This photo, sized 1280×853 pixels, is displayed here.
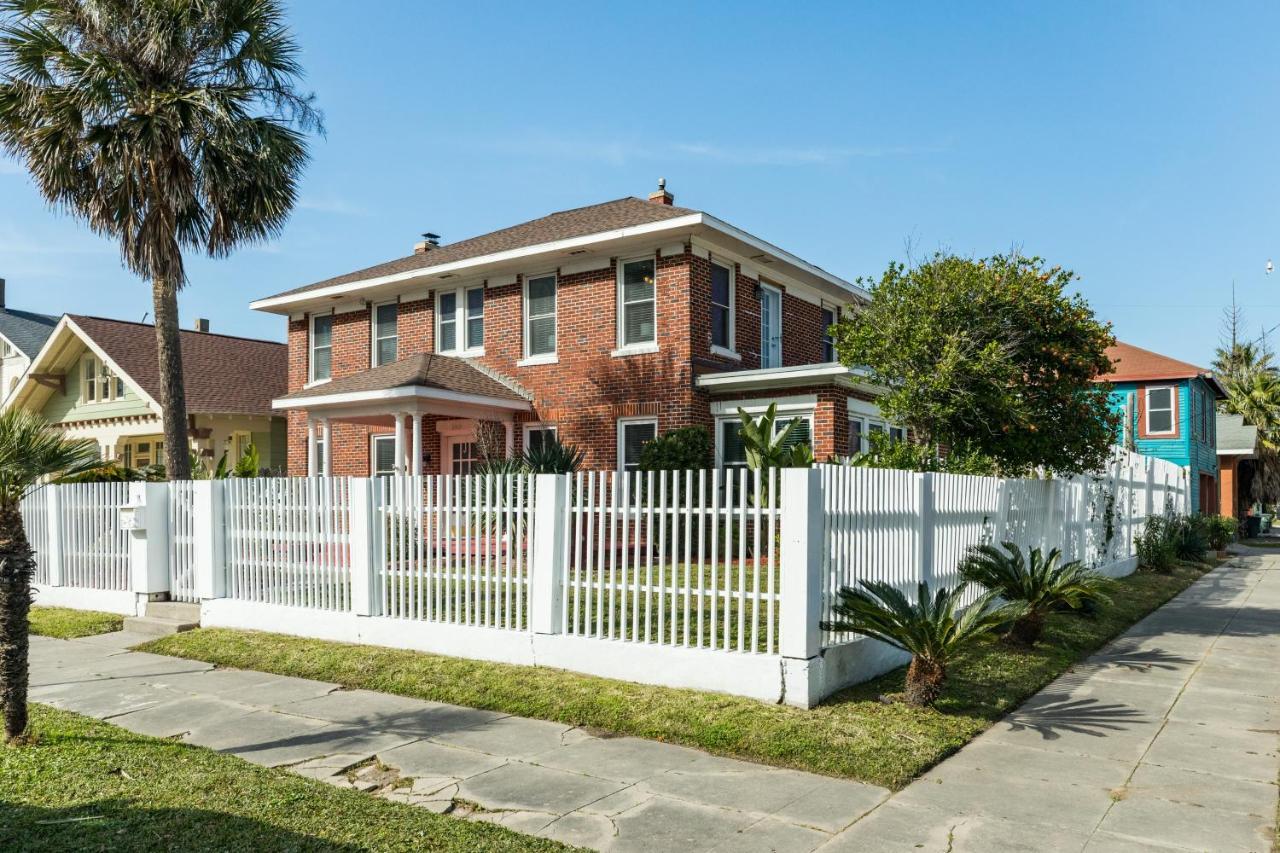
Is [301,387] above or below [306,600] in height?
above

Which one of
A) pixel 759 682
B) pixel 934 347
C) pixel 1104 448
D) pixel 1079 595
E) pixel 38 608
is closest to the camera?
pixel 759 682

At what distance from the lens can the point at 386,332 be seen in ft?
66.5

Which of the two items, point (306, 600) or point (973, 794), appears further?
point (306, 600)

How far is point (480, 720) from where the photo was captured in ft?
22.8

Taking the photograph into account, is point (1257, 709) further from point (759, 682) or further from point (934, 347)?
point (934, 347)

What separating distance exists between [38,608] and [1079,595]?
13.0m

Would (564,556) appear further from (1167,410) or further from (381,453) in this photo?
(1167,410)

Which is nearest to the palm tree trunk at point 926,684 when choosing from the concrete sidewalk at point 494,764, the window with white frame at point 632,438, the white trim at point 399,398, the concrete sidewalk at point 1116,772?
the concrete sidewalk at point 1116,772

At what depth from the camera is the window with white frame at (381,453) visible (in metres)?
20.1

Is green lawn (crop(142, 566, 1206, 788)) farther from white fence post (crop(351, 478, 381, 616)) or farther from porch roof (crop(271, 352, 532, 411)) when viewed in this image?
porch roof (crop(271, 352, 532, 411))

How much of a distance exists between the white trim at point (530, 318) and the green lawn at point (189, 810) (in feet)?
39.5

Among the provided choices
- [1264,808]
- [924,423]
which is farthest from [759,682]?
[924,423]

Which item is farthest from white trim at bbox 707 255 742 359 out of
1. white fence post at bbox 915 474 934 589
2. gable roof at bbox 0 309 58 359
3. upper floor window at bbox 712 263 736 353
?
gable roof at bbox 0 309 58 359

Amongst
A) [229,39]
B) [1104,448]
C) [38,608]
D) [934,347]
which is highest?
[229,39]
